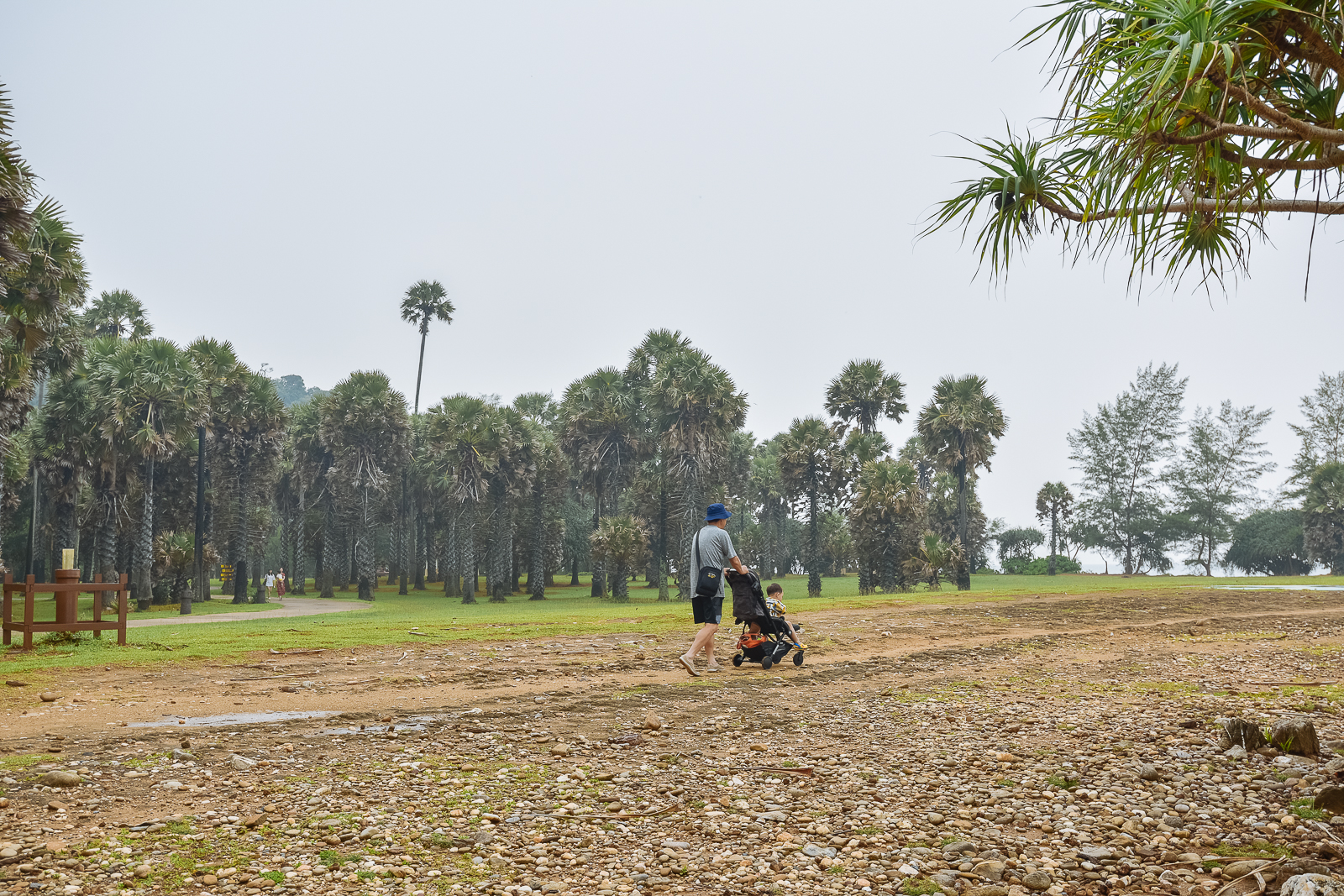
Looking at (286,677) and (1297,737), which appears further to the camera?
(286,677)

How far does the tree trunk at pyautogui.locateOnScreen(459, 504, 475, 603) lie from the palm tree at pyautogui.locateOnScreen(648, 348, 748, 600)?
10356 mm

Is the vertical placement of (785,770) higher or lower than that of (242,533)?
lower

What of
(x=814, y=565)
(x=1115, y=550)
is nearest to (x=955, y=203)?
(x=814, y=565)

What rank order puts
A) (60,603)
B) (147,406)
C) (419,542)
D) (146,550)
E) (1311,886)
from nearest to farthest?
(1311,886) → (60,603) → (147,406) → (146,550) → (419,542)

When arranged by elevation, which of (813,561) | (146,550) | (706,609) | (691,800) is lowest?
(813,561)

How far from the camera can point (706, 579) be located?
9.90 m

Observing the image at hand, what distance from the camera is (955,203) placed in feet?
23.0

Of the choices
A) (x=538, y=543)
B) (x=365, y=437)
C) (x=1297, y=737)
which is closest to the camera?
(x=1297, y=737)

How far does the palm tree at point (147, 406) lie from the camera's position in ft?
105

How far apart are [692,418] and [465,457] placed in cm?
1149

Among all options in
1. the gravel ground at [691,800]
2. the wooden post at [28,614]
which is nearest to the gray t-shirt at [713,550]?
the gravel ground at [691,800]

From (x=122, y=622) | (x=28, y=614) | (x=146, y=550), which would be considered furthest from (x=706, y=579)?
(x=146, y=550)

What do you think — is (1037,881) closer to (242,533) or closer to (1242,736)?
(1242,736)

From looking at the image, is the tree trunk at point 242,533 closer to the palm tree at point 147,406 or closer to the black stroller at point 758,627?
the palm tree at point 147,406
